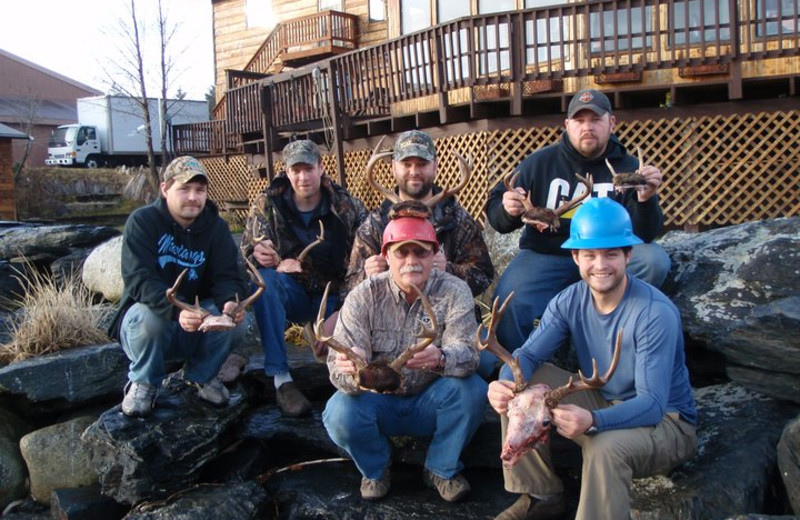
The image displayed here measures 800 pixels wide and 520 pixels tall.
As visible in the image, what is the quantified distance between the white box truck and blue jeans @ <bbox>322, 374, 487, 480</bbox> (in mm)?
31179

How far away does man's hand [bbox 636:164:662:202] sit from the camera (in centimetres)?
Answer: 456

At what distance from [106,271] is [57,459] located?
2.99 metres

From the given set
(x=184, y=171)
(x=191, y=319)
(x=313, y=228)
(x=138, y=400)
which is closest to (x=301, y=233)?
(x=313, y=228)

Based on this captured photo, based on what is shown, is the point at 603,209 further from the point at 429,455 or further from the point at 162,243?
the point at 162,243

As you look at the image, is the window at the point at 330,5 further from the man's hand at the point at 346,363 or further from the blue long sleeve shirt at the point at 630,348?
the blue long sleeve shirt at the point at 630,348

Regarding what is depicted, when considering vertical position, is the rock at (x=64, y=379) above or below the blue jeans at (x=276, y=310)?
below

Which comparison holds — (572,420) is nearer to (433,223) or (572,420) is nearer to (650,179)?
(650,179)

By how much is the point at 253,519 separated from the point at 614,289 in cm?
252

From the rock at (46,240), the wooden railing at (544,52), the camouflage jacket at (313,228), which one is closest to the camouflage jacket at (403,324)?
the camouflage jacket at (313,228)

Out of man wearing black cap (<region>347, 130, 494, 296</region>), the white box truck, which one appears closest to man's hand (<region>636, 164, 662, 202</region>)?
man wearing black cap (<region>347, 130, 494, 296</region>)

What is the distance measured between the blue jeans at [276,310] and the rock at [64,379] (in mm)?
1462

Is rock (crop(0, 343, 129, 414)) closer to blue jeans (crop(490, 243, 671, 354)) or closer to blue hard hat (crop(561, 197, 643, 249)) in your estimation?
blue jeans (crop(490, 243, 671, 354))

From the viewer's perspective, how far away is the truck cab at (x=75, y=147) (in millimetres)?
33812

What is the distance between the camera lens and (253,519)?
4586 millimetres
